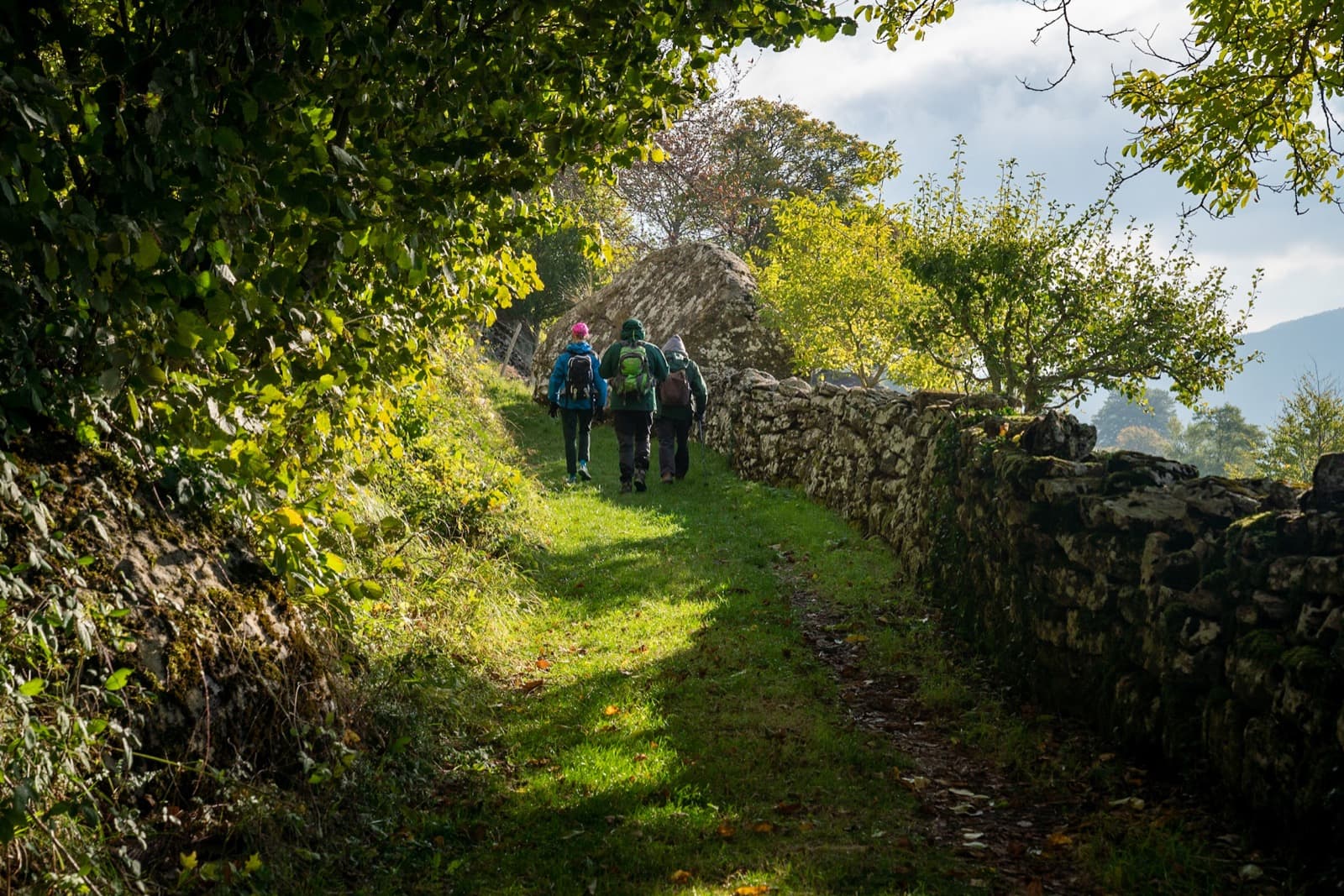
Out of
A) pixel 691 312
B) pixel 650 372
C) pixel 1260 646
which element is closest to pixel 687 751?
pixel 1260 646

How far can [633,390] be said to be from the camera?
15.5m

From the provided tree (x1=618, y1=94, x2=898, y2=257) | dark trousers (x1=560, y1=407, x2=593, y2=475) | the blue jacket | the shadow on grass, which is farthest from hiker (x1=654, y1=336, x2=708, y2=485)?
tree (x1=618, y1=94, x2=898, y2=257)

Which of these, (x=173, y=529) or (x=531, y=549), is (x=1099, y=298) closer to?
(x=531, y=549)

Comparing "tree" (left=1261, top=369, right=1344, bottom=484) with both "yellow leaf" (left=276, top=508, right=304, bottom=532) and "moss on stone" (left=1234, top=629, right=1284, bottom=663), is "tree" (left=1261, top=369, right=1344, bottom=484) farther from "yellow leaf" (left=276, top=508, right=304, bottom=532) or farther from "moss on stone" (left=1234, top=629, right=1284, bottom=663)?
"yellow leaf" (left=276, top=508, right=304, bottom=532)

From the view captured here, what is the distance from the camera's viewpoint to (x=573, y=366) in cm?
1560

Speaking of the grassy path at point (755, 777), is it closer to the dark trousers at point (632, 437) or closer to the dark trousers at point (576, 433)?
the dark trousers at point (632, 437)

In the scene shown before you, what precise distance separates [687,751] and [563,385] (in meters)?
10.4

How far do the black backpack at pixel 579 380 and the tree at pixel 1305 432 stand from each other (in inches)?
1428

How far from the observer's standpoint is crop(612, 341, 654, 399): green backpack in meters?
15.5

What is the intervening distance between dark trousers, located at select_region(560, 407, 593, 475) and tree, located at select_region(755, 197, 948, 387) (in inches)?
416

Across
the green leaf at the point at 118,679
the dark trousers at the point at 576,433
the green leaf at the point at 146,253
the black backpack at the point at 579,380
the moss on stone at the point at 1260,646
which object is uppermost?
the black backpack at the point at 579,380

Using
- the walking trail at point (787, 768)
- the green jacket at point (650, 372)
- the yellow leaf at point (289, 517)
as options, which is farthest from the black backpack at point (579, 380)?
the yellow leaf at point (289, 517)

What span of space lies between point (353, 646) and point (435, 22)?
379cm

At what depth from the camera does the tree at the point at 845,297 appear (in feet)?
81.1
